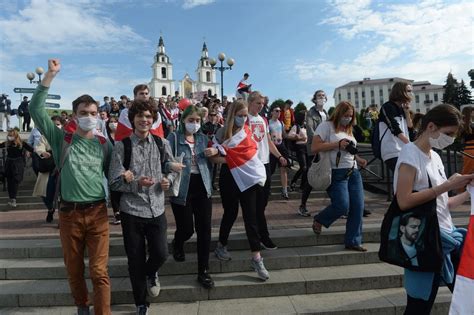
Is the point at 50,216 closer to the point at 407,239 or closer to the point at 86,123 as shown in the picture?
the point at 86,123

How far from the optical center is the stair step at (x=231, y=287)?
3932 millimetres

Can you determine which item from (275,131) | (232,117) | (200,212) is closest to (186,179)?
(200,212)

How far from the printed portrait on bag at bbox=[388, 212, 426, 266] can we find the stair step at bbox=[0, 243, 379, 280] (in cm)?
202

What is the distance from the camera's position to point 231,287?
395cm

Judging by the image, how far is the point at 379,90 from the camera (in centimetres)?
12675

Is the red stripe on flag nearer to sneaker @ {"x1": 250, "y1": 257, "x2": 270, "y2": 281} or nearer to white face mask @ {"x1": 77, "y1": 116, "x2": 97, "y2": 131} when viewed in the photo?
sneaker @ {"x1": 250, "y1": 257, "x2": 270, "y2": 281}

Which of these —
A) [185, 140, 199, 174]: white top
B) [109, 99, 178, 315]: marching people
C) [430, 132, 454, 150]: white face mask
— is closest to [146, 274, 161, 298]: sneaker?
[109, 99, 178, 315]: marching people

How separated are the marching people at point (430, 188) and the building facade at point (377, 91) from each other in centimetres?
12373

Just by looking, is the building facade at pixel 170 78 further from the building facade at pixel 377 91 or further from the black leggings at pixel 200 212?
the black leggings at pixel 200 212

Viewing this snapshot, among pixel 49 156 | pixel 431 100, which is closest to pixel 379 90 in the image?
pixel 431 100

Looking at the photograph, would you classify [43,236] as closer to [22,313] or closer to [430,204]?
[22,313]

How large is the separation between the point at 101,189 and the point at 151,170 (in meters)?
0.49

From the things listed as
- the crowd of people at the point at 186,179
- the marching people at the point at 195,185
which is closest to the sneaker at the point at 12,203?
the crowd of people at the point at 186,179

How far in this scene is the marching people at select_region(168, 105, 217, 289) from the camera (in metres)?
3.93
